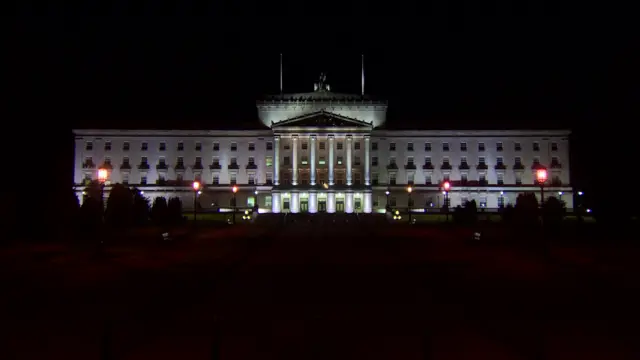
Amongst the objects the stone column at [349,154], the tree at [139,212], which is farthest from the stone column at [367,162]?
the tree at [139,212]

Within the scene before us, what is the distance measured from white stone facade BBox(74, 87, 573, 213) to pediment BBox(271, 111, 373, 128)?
1.20m

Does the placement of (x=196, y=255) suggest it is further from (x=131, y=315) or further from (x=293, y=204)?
(x=293, y=204)

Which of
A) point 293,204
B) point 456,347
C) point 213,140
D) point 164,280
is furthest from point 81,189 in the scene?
point 456,347

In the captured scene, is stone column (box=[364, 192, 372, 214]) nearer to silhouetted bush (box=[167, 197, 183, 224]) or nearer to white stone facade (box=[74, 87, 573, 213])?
white stone facade (box=[74, 87, 573, 213])

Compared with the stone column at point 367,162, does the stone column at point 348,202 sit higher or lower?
lower

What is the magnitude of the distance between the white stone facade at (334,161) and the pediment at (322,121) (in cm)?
120

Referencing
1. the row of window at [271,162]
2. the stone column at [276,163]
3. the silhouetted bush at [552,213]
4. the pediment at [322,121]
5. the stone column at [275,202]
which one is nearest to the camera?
the silhouetted bush at [552,213]

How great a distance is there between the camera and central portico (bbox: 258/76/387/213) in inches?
3258

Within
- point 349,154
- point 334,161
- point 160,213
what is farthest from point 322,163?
point 160,213

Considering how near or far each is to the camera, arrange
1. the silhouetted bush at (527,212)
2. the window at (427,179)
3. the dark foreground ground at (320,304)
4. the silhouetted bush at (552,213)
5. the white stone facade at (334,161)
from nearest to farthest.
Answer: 1. the dark foreground ground at (320,304)
2. the silhouetted bush at (527,212)
3. the silhouetted bush at (552,213)
4. the white stone facade at (334,161)
5. the window at (427,179)

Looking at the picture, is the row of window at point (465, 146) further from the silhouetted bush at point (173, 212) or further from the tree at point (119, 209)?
the tree at point (119, 209)

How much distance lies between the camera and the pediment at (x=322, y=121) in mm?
83312

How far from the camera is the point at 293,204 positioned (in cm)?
8244

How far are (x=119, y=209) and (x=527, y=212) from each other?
3241cm
